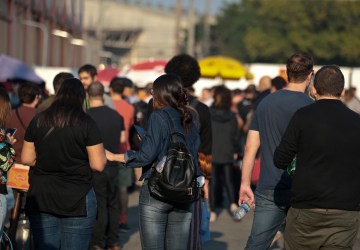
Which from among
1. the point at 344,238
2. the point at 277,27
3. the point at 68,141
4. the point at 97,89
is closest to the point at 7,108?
the point at 68,141

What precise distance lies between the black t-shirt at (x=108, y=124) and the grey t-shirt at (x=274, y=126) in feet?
11.1

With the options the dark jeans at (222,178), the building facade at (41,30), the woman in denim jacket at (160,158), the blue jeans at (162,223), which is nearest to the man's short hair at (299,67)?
the woman in denim jacket at (160,158)

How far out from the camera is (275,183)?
727 centimetres

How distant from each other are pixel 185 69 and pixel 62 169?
5.90 feet

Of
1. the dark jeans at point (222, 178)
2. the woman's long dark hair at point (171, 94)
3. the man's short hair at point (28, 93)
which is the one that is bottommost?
the dark jeans at point (222, 178)

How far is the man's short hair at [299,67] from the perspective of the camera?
739 cm

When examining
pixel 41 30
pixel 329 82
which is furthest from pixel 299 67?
pixel 41 30

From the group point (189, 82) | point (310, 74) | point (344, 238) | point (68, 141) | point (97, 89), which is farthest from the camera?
point (97, 89)

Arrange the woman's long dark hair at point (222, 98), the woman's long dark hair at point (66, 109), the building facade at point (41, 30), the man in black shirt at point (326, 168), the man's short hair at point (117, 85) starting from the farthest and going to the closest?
the building facade at point (41, 30) < the woman's long dark hair at point (222, 98) < the man's short hair at point (117, 85) < the woman's long dark hair at point (66, 109) < the man in black shirt at point (326, 168)

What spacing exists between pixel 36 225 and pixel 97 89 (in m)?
3.37

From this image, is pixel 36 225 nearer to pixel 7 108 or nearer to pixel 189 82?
pixel 7 108

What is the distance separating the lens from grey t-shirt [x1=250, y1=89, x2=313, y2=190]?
727cm

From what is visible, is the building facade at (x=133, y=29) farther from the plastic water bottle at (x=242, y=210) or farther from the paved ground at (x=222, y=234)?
the plastic water bottle at (x=242, y=210)

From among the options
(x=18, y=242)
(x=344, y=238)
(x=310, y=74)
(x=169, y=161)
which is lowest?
(x=18, y=242)
